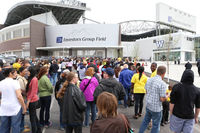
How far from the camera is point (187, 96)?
2.95 meters

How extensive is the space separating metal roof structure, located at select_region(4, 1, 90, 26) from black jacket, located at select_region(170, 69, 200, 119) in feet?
193

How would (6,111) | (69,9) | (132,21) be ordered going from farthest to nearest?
(132,21) < (69,9) < (6,111)

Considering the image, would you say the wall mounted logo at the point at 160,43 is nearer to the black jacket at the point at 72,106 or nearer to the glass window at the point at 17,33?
the glass window at the point at 17,33

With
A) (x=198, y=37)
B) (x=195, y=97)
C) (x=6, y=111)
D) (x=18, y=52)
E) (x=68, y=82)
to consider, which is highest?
(x=198, y=37)

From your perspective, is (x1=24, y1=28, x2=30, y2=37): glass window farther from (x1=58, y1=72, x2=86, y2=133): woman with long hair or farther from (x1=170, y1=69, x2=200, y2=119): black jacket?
(x1=170, y1=69, x2=200, y2=119): black jacket

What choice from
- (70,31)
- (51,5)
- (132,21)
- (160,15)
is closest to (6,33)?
(51,5)

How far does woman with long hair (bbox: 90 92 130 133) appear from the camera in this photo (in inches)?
69.2

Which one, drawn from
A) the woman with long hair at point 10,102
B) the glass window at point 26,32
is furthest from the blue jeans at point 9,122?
the glass window at point 26,32

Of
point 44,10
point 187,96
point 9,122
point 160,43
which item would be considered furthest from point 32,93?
point 44,10

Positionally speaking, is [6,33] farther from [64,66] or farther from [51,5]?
[64,66]

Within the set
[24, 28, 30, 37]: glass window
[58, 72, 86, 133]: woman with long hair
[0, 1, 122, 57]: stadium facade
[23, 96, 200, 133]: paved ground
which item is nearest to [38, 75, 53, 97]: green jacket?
[23, 96, 200, 133]: paved ground

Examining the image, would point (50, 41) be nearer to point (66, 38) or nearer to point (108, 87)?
point (66, 38)

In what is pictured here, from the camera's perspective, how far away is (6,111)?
3211mm

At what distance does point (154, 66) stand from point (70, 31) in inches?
1780
